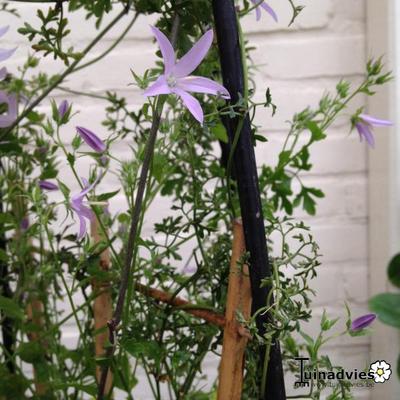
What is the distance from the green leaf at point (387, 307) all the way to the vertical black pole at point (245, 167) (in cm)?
39

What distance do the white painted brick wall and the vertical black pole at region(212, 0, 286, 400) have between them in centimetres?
69

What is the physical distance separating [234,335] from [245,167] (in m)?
0.12

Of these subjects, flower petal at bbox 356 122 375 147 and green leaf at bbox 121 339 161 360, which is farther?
flower petal at bbox 356 122 375 147

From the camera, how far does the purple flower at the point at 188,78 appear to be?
1.13 feet

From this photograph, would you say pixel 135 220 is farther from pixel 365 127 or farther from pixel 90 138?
pixel 365 127

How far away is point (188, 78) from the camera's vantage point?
361mm

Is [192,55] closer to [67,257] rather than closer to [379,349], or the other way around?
[67,257]

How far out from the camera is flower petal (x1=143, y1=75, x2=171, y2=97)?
1.06 feet

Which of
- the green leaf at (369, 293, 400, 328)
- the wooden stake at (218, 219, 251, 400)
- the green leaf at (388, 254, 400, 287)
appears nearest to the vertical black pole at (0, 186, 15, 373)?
the wooden stake at (218, 219, 251, 400)

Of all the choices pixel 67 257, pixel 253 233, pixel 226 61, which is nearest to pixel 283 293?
pixel 253 233

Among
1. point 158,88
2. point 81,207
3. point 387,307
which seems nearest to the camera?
point 158,88

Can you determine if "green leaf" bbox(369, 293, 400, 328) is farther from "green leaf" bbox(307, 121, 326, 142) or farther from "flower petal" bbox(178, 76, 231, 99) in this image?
"flower petal" bbox(178, 76, 231, 99)

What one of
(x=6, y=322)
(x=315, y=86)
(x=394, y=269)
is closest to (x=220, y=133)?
(x=6, y=322)

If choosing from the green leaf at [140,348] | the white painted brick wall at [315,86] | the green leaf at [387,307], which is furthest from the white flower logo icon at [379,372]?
the white painted brick wall at [315,86]
